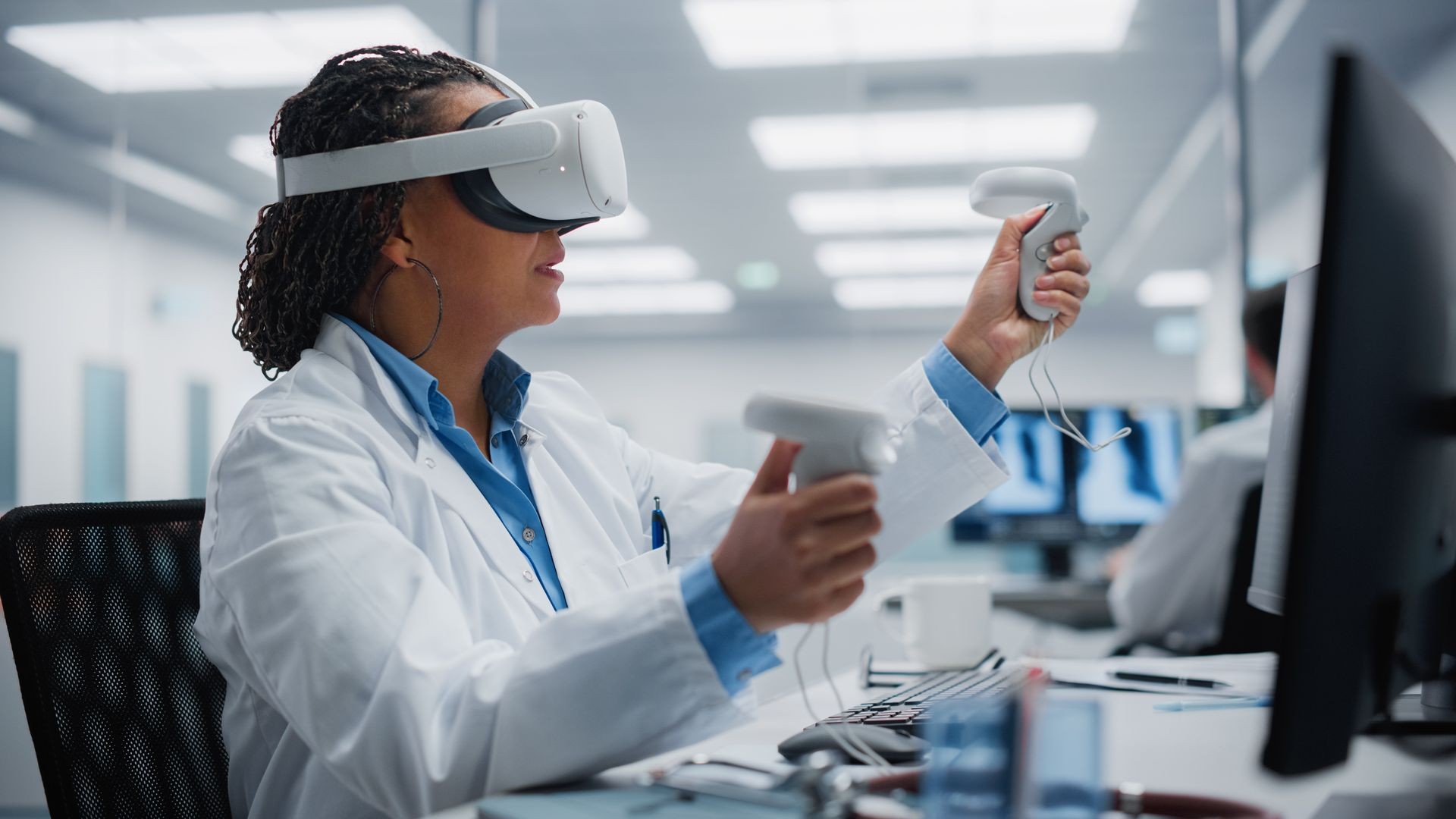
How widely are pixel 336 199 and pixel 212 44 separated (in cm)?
310

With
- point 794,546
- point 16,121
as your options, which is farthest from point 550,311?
point 16,121

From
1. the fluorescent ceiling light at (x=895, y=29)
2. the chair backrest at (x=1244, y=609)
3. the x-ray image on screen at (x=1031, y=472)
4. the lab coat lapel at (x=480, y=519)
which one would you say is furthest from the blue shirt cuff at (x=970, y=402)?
the fluorescent ceiling light at (x=895, y=29)

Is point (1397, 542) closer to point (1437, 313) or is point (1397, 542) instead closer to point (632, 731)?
point (1437, 313)

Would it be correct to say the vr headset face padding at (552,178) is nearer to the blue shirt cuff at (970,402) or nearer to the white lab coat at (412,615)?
the white lab coat at (412,615)

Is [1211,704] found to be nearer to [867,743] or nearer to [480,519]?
[867,743]

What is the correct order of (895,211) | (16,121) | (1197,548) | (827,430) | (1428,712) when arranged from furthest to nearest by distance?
1. (895,211)
2. (16,121)
3. (1197,548)
4. (1428,712)
5. (827,430)

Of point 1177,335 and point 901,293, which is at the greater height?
point 901,293

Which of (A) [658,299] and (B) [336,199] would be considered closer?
(B) [336,199]

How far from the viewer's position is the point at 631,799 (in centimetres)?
65

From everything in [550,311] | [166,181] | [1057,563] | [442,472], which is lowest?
[1057,563]

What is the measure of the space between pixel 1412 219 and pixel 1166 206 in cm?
435

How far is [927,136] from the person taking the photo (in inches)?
167

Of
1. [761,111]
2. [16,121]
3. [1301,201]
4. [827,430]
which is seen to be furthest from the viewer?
[761,111]

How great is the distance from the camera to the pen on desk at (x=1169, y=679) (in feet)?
4.00
